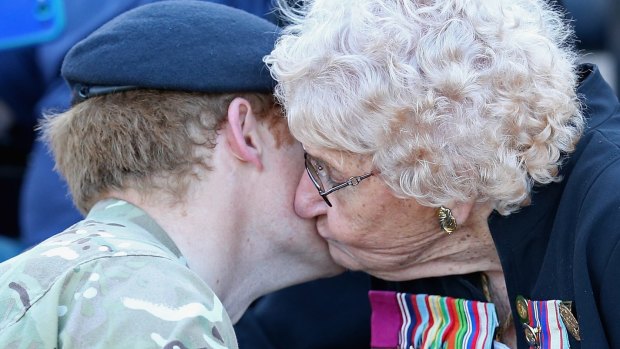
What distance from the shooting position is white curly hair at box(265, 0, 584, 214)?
6.12 ft

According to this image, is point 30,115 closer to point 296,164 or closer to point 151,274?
point 296,164

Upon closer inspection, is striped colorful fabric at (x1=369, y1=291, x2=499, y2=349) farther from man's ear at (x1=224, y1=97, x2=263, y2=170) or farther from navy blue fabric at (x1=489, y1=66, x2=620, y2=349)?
man's ear at (x1=224, y1=97, x2=263, y2=170)

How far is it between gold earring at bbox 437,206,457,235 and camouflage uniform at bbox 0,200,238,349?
59 centimetres

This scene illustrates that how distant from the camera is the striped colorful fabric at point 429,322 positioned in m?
2.14

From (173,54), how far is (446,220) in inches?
27.4

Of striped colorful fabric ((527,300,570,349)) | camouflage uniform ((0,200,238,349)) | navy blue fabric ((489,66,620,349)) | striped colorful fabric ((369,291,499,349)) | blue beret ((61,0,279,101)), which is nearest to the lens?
camouflage uniform ((0,200,238,349))

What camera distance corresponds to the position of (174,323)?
1586 millimetres

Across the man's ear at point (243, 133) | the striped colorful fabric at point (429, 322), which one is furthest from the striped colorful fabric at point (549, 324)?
the man's ear at point (243, 133)

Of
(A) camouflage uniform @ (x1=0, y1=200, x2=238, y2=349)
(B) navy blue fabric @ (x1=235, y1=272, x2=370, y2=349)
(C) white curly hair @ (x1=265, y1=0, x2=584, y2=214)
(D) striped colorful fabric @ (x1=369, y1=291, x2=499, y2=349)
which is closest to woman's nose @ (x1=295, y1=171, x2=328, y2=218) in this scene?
(C) white curly hair @ (x1=265, y1=0, x2=584, y2=214)

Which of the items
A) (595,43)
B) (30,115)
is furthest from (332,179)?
(595,43)

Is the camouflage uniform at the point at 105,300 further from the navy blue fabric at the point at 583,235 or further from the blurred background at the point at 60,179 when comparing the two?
the blurred background at the point at 60,179

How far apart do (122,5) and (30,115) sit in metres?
1.16

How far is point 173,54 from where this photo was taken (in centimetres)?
203

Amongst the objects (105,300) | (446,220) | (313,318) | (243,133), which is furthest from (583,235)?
(313,318)
